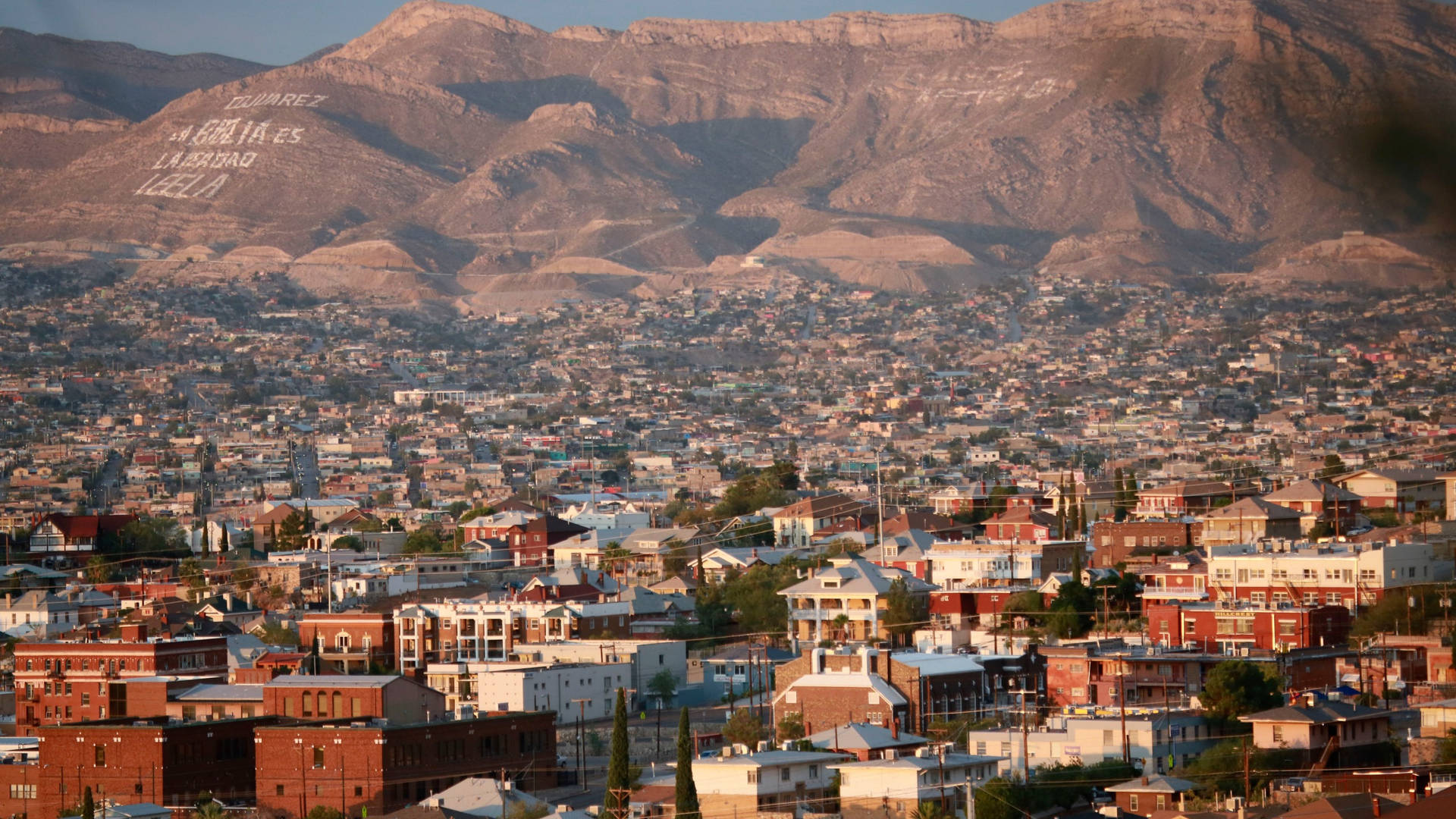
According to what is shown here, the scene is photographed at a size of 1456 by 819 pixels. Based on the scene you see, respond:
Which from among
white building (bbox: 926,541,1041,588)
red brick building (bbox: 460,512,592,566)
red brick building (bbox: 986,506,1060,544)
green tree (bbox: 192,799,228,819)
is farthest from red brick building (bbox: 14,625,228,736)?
red brick building (bbox: 460,512,592,566)

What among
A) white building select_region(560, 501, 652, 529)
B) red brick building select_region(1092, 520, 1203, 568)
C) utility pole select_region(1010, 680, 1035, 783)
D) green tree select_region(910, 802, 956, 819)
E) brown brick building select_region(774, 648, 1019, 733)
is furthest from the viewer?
white building select_region(560, 501, 652, 529)

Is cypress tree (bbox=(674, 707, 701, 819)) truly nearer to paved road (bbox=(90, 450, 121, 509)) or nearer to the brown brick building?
the brown brick building

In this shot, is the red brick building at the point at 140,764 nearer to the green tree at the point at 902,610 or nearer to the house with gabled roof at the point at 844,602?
the house with gabled roof at the point at 844,602

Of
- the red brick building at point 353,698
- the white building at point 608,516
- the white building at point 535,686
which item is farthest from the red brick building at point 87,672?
the white building at point 608,516

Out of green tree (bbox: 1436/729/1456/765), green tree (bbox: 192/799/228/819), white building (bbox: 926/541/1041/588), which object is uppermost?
white building (bbox: 926/541/1041/588)

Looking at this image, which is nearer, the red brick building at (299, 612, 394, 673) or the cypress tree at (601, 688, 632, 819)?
the cypress tree at (601, 688, 632, 819)

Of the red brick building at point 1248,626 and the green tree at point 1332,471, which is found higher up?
the green tree at point 1332,471

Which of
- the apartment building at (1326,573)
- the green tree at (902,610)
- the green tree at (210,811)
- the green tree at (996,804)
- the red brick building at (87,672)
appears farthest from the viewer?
the green tree at (902,610)

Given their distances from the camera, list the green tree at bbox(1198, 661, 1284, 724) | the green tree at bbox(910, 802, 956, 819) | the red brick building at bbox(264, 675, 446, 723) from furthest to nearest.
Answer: the red brick building at bbox(264, 675, 446, 723)
the green tree at bbox(1198, 661, 1284, 724)
the green tree at bbox(910, 802, 956, 819)
